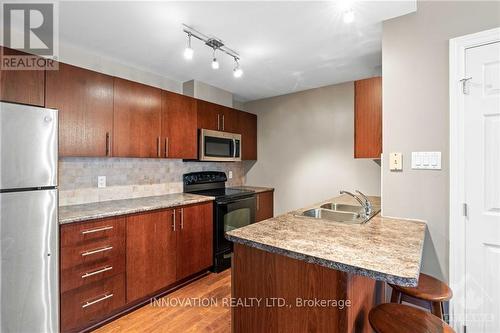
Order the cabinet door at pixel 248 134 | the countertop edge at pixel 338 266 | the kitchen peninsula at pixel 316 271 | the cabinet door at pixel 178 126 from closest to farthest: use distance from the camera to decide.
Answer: the countertop edge at pixel 338 266, the kitchen peninsula at pixel 316 271, the cabinet door at pixel 178 126, the cabinet door at pixel 248 134

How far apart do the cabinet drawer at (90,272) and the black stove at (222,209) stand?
3.64 feet

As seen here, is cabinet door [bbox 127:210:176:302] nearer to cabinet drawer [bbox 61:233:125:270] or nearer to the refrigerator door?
cabinet drawer [bbox 61:233:125:270]

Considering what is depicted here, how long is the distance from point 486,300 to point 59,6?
3.43m

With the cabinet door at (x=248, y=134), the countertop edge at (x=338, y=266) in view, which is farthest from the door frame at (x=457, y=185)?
the cabinet door at (x=248, y=134)

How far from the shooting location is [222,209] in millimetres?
2908

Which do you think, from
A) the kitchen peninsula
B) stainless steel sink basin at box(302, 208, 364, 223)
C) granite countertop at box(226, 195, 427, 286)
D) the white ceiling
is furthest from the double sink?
the white ceiling

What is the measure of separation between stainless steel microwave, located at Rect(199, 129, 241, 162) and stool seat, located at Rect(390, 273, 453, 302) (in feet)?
7.86

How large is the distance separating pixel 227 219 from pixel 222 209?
0.54ft

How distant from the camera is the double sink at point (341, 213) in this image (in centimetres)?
191

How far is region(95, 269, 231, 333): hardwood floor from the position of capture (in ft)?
6.28

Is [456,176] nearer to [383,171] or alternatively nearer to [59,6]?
[383,171]

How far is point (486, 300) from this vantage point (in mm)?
1460

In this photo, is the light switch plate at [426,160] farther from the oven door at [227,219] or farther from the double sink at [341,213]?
the oven door at [227,219]

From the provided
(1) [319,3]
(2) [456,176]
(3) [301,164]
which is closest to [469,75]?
(2) [456,176]
